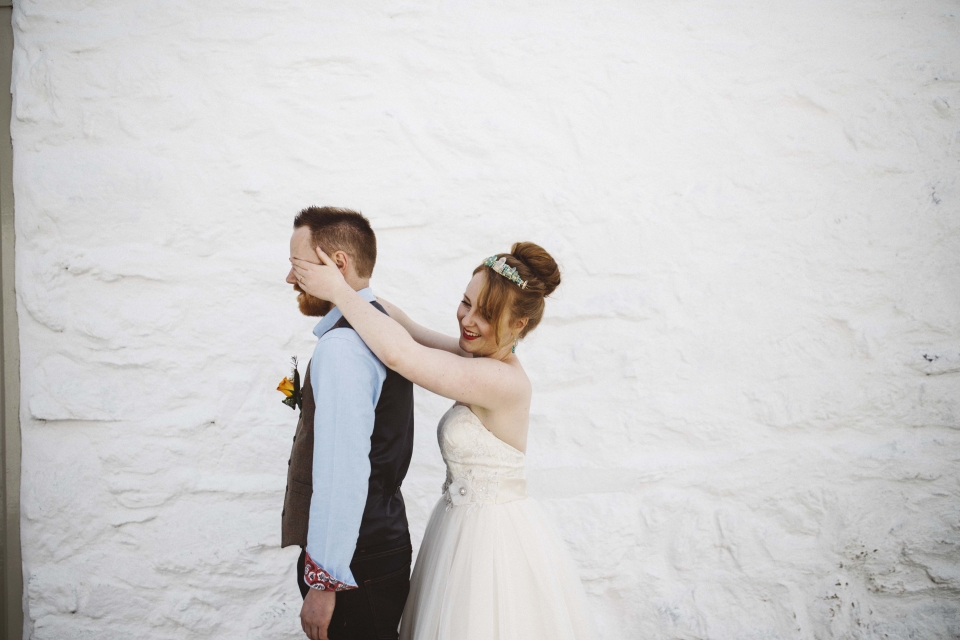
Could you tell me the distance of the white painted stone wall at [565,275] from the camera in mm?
2566

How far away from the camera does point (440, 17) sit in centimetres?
268

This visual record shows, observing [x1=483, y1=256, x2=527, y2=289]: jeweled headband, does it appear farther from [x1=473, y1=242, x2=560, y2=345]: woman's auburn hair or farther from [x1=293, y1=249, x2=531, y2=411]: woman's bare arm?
[x1=293, y1=249, x2=531, y2=411]: woman's bare arm

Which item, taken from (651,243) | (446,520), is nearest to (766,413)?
(651,243)

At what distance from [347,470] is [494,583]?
59 centimetres

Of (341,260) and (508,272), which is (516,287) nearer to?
(508,272)

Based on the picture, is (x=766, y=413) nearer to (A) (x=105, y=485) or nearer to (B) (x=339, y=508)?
(B) (x=339, y=508)

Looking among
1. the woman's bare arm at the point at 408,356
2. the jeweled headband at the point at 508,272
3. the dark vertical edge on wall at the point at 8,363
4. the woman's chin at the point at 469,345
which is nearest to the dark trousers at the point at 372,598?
the woman's bare arm at the point at 408,356

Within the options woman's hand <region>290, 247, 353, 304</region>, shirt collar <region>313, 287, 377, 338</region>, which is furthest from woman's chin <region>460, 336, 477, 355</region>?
woman's hand <region>290, 247, 353, 304</region>

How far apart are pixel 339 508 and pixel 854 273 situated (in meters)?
2.31

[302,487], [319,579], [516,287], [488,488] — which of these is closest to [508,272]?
[516,287]

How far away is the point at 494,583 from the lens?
1.90 m

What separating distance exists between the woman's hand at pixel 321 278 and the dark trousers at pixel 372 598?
0.68 meters

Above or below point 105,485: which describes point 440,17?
above

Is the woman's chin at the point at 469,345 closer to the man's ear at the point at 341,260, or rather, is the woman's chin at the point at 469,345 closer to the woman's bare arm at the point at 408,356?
the woman's bare arm at the point at 408,356
